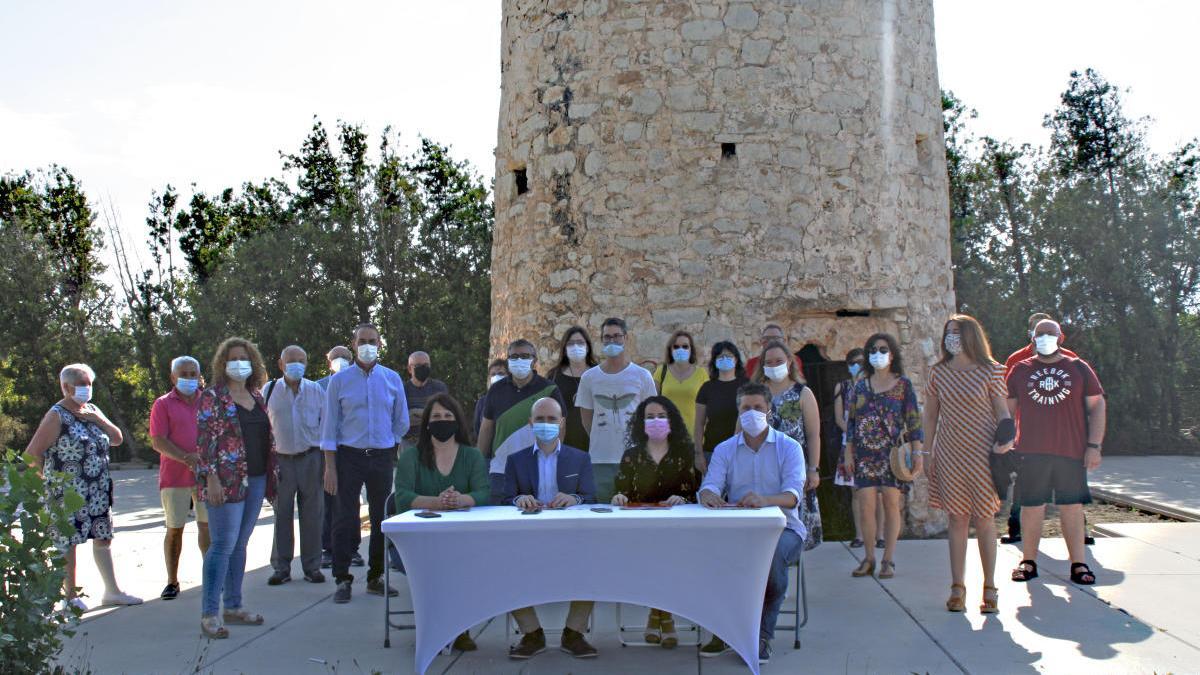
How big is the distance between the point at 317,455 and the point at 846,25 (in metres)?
5.80

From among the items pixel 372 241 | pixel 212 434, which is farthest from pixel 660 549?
pixel 372 241

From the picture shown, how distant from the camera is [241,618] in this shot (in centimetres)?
649

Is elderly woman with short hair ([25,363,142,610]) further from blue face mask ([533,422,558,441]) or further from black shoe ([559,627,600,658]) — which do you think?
black shoe ([559,627,600,658])

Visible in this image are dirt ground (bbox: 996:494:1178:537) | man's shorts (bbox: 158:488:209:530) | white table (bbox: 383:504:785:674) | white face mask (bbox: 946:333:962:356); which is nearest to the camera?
white table (bbox: 383:504:785:674)

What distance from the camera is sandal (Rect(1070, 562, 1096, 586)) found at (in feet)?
23.4

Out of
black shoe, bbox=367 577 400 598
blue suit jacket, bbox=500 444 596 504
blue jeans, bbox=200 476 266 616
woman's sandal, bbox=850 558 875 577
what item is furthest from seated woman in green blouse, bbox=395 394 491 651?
woman's sandal, bbox=850 558 875 577

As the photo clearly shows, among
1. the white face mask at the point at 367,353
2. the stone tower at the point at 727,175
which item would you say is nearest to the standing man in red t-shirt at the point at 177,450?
the white face mask at the point at 367,353

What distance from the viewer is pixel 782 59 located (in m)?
9.33

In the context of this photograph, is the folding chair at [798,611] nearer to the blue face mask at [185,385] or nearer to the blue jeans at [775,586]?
the blue jeans at [775,586]

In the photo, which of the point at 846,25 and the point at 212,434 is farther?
the point at 846,25

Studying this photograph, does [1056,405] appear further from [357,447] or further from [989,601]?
[357,447]

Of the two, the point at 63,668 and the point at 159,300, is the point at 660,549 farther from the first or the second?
the point at 159,300

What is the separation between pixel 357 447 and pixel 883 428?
11.7 feet

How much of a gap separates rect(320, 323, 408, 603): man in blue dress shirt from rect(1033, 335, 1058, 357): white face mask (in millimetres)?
4313
